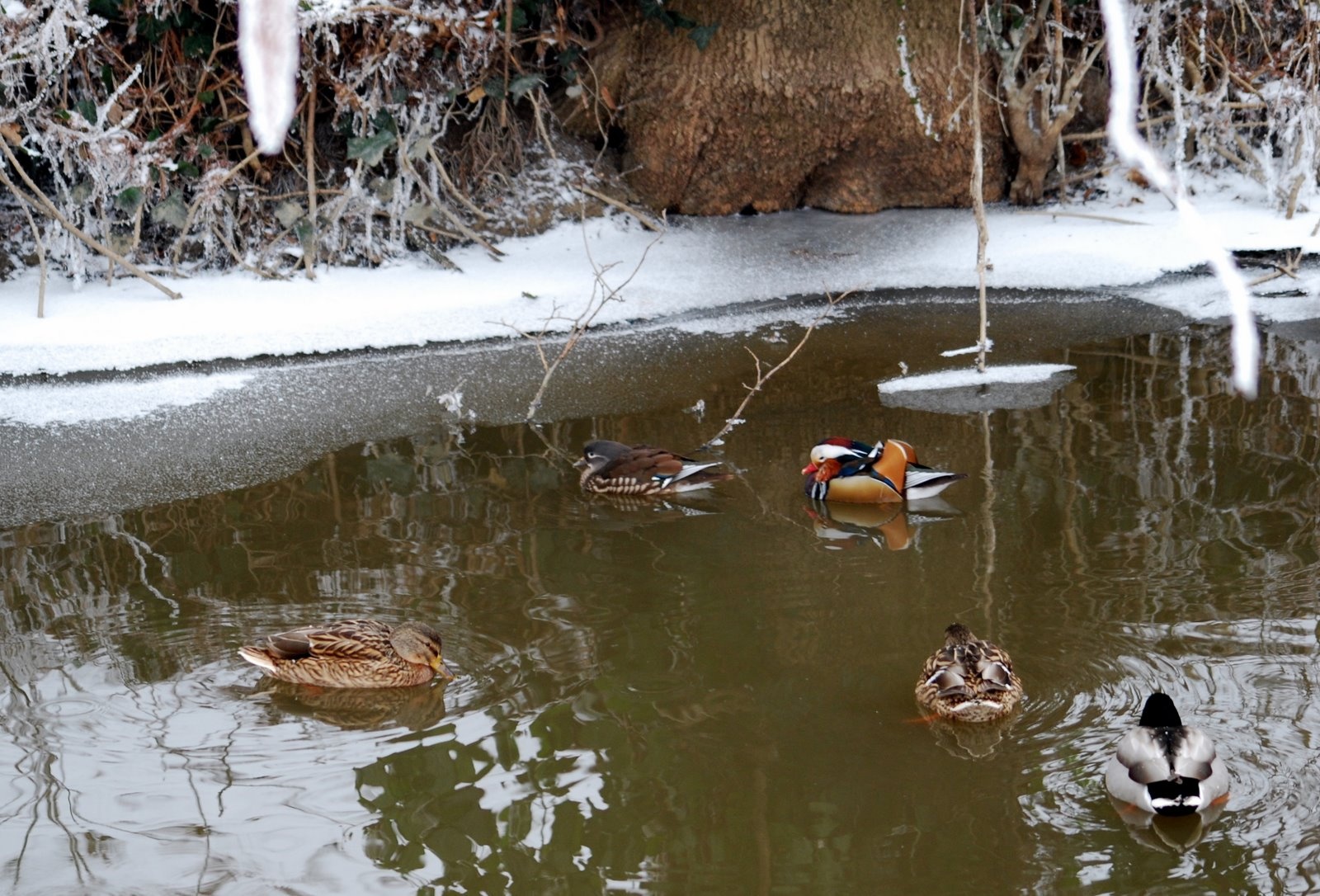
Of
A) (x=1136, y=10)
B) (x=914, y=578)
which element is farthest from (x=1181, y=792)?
(x=1136, y=10)

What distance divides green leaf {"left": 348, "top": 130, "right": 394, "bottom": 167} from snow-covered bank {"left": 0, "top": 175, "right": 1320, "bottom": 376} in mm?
814

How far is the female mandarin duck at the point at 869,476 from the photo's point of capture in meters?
5.51

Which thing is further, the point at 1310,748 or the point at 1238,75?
the point at 1238,75

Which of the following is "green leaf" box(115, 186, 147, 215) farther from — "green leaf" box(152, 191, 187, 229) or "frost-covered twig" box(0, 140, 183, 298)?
"frost-covered twig" box(0, 140, 183, 298)

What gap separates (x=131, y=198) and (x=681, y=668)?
6.17 m

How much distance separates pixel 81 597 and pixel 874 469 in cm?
317

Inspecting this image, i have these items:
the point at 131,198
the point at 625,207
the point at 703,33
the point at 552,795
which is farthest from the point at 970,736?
the point at 703,33

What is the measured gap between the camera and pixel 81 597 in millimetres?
4688

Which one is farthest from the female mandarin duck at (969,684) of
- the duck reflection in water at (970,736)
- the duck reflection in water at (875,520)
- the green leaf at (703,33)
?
the green leaf at (703,33)

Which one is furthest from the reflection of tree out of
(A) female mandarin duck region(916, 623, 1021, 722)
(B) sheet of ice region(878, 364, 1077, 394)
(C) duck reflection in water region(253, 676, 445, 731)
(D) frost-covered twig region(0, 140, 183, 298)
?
(D) frost-covered twig region(0, 140, 183, 298)

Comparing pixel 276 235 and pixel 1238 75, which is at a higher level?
pixel 1238 75

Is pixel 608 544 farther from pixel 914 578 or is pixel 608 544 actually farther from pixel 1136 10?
pixel 1136 10

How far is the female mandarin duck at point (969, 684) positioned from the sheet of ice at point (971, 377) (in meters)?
3.33

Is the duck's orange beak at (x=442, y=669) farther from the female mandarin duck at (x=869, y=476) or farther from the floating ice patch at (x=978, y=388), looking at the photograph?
the floating ice patch at (x=978, y=388)
